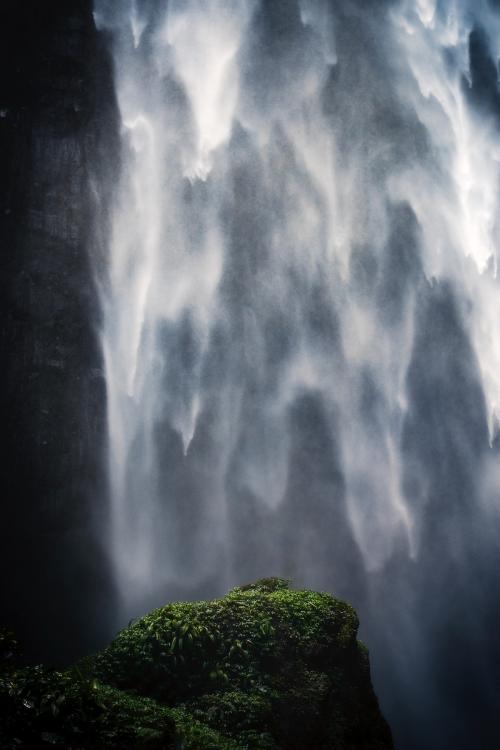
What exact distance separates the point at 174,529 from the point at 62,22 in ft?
54.4

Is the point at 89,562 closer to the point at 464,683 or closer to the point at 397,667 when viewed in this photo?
the point at 397,667

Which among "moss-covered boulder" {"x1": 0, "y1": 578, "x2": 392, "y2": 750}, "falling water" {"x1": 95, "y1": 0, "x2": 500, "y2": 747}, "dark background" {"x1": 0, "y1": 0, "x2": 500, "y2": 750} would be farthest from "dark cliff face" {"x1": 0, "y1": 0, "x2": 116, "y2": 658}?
"moss-covered boulder" {"x1": 0, "y1": 578, "x2": 392, "y2": 750}

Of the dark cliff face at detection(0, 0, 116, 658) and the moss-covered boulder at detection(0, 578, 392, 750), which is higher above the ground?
the dark cliff face at detection(0, 0, 116, 658)

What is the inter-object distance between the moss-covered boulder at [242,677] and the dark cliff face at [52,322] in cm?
820

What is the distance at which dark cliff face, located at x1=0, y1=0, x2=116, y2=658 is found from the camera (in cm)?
1170

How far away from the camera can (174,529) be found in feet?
47.2

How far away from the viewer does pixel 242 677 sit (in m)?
4.72

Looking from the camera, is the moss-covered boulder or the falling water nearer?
the moss-covered boulder

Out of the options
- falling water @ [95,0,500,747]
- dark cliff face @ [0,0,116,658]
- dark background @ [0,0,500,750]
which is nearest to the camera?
dark cliff face @ [0,0,116,658]

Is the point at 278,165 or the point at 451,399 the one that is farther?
the point at 451,399

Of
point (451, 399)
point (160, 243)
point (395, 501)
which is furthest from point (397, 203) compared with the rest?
point (395, 501)

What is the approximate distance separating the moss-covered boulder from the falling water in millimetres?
9227

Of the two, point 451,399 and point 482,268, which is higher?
point 482,268

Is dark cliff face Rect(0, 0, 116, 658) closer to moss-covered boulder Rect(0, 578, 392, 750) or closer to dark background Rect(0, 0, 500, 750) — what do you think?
dark background Rect(0, 0, 500, 750)
